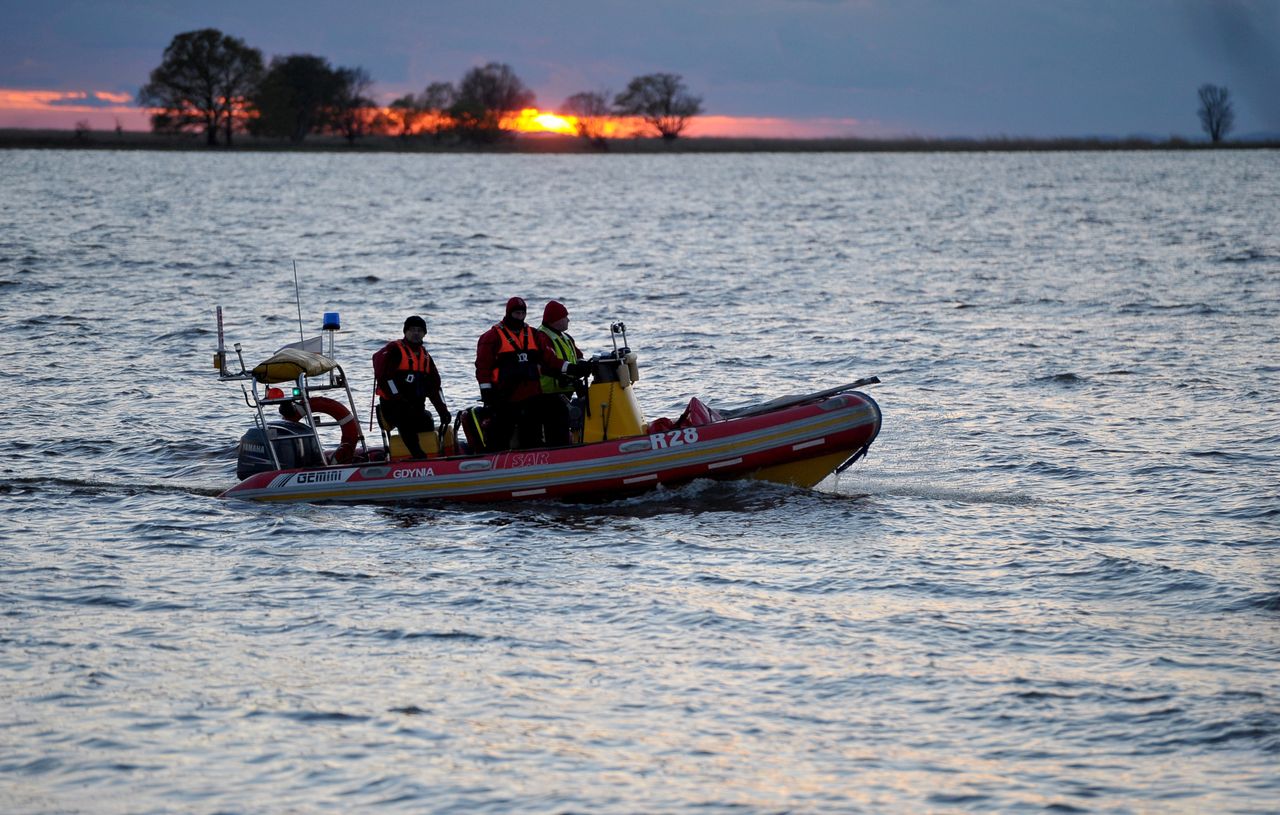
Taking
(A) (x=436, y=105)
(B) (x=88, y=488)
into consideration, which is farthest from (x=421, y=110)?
(B) (x=88, y=488)

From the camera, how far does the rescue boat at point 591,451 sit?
39.4 feet

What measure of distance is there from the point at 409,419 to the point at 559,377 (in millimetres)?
1368

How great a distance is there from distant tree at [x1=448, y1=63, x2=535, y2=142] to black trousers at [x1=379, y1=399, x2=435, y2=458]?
124 meters

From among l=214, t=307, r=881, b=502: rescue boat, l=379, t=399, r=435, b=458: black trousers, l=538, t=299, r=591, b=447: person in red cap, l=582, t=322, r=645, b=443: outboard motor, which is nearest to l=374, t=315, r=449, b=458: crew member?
l=379, t=399, r=435, b=458: black trousers

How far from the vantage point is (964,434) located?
1552 cm

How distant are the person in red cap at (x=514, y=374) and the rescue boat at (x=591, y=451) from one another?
11.0 inches

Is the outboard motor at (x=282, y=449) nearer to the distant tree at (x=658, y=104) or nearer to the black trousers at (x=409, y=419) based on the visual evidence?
the black trousers at (x=409, y=419)

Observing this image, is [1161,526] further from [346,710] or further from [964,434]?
[346,710]

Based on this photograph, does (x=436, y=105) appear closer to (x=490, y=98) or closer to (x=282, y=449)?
(x=490, y=98)

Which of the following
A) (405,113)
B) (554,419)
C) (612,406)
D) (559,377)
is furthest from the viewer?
(405,113)

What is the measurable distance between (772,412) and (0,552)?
617 cm

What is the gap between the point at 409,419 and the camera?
12.4 meters

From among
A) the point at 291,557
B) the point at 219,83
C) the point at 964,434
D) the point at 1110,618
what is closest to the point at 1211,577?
the point at 1110,618

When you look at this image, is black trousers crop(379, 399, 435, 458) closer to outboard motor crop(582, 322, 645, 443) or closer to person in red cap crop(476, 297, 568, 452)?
person in red cap crop(476, 297, 568, 452)
